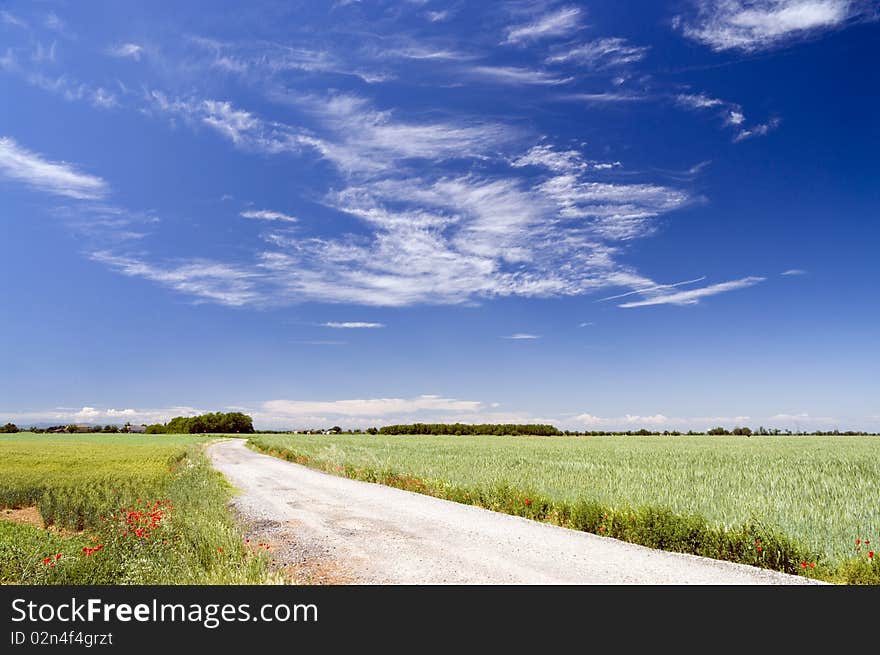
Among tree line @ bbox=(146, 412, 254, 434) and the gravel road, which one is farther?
tree line @ bbox=(146, 412, 254, 434)

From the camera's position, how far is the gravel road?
339 inches

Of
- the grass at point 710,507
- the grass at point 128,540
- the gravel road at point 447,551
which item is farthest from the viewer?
the grass at point 710,507

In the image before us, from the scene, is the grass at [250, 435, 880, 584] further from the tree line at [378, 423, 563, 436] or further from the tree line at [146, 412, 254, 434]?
the tree line at [146, 412, 254, 434]

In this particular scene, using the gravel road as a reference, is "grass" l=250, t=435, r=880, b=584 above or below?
above

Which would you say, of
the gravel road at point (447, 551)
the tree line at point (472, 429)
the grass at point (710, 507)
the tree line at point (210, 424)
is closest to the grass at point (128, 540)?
the gravel road at point (447, 551)

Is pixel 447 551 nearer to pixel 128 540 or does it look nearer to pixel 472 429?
pixel 128 540

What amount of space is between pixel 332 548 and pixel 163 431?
17762 centimetres

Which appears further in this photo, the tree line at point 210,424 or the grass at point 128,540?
the tree line at point 210,424

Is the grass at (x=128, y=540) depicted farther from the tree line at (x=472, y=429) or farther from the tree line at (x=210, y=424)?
the tree line at (x=210, y=424)

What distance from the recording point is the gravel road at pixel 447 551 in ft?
28.2

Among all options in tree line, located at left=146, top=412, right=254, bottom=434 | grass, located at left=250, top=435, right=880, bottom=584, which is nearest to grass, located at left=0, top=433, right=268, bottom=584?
grass, located at left=250, top=435, right=880, bottom=584

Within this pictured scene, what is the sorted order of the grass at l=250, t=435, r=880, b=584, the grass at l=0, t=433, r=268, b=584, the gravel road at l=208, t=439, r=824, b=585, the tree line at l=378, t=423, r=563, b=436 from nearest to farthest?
the gravel road at l=208, t=439, r=824, b=585, the grass at l=0, t=433, r=268, b=584, the grass at l=250, t=435, r=880, b=584, the tree line at l=378, t=423, r=563, b=436
